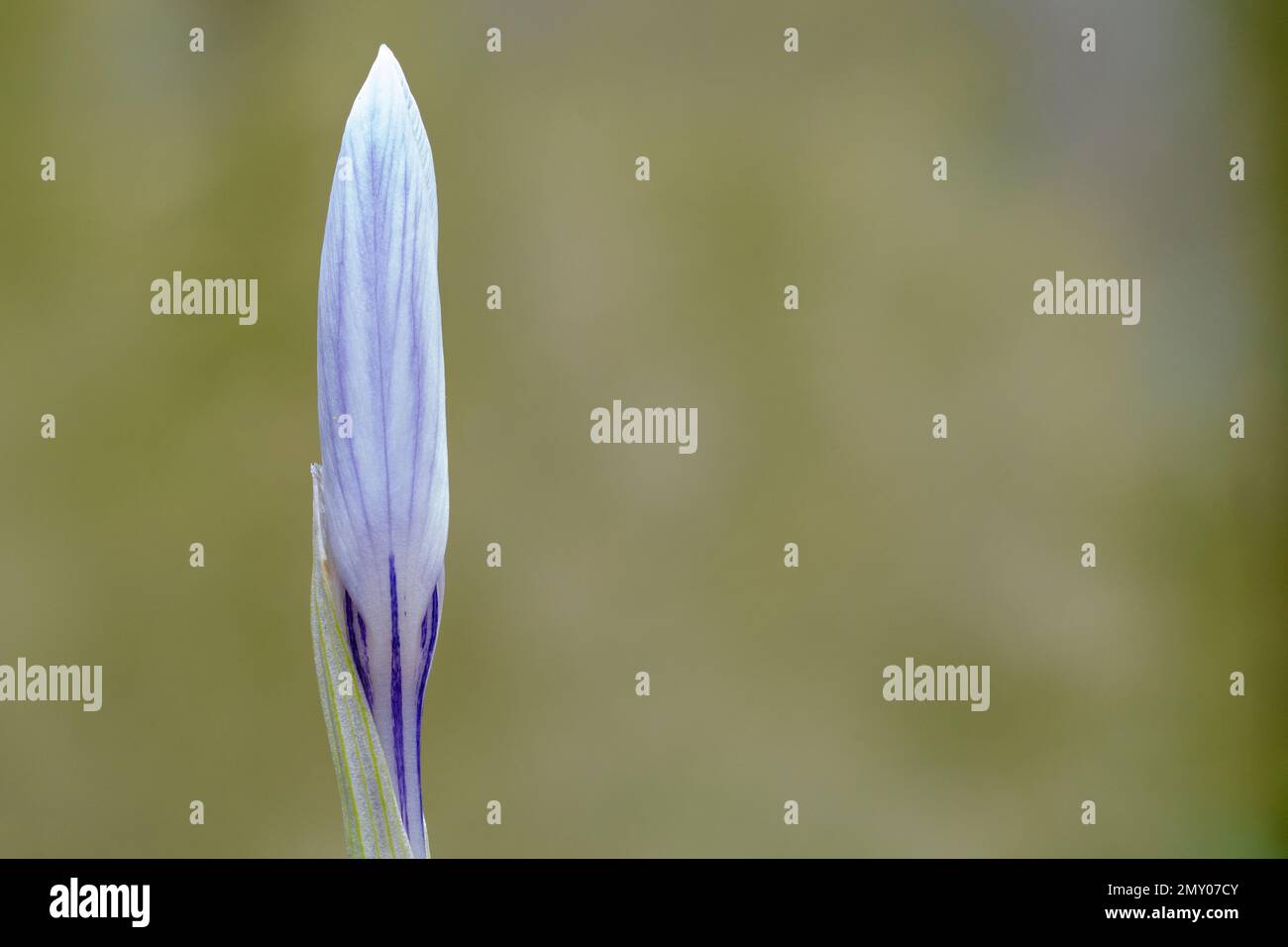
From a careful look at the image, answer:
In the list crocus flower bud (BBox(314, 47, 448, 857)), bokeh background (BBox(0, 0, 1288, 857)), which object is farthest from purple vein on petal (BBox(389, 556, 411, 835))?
bokeh background (BBox(0, 0, 1288, 857))

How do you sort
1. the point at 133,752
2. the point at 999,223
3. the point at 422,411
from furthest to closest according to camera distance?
1. the point at 999,223
2. the point at 133,752
3. the point at 422,411

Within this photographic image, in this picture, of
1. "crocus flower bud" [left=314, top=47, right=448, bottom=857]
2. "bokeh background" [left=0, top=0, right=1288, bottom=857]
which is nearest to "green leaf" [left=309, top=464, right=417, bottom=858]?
"crocus flower bud" [left=314, top=47, right=448, bottom=857]

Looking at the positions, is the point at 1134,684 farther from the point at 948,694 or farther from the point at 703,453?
the point at 703,453

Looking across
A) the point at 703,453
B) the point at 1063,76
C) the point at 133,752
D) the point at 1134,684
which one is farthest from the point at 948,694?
the point at 133,752

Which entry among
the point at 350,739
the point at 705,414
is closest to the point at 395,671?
the point at 350,739

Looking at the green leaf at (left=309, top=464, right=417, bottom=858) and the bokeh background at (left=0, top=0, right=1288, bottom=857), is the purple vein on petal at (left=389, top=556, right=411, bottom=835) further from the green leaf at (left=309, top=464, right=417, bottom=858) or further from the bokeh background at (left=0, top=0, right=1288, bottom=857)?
the bokeh background at (left=0, top=0, right=1288, bottom=857)

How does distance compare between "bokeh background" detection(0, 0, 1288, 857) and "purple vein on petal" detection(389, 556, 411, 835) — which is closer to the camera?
"purple vein on petal" detection(389, 556, 411, 835)

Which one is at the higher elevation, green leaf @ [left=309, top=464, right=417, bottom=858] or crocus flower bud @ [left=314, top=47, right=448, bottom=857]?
crocus flower bud @ [left=314, top=47, right=448, bottom=857]

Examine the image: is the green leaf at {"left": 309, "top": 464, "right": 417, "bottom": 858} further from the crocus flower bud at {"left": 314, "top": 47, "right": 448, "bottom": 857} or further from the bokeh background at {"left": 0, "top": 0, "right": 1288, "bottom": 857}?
the bokeh background at {"left": 0, "top": 0, "right": 1288, "bottom": 857}

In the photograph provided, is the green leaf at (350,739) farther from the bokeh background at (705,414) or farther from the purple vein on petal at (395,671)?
the bokeh background at (705,414)
